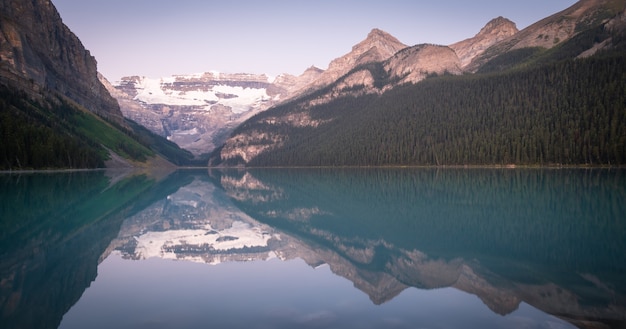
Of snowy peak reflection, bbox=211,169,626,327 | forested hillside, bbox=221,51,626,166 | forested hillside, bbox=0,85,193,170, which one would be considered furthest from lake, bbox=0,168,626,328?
forested hillside, bbox=221,51,626,166

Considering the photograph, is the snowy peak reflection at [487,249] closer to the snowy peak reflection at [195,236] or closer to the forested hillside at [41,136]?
the snowy peak reflection at [195,236]

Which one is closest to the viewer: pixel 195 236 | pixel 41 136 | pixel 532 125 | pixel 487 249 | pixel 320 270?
pixel 320 270

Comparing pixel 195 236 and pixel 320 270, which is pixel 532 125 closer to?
pixel 195 236

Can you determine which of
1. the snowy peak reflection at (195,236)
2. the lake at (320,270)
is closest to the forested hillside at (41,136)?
the lake at (320,270)

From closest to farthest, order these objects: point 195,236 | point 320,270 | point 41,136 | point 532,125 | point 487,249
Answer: point 320,270 < point 487,249 < point 195,236 < point 41,136 < point 532,125

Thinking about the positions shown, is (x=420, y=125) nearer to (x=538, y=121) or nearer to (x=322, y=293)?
(x=538, y=121)

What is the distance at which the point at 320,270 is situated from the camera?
66.1 ft

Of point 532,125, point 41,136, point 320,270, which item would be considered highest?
point 41,136

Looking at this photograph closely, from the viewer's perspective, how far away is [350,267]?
20594 mm

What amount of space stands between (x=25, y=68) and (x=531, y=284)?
21885 centimetres

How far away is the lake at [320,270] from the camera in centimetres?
1327

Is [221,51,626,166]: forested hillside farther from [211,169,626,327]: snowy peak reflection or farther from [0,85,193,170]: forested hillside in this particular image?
[0,85,193,170]: forested hillside

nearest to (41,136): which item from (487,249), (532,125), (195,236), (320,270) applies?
(195,236)

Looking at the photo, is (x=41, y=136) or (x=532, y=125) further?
(x=532, y=125)
